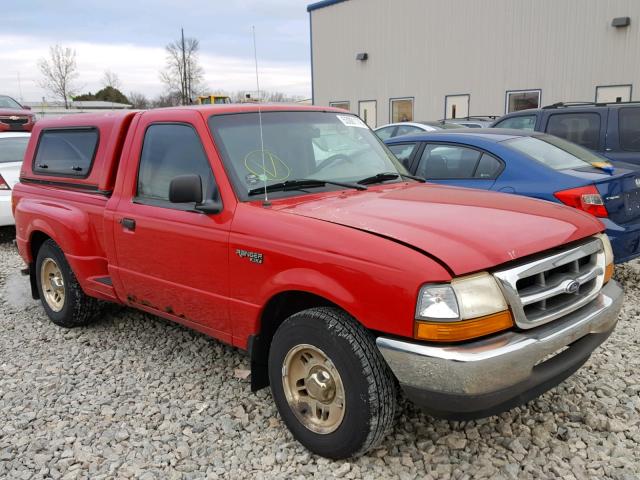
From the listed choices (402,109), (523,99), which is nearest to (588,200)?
(523,99)

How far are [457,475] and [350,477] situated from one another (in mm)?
543

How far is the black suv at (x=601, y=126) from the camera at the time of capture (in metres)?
7.29

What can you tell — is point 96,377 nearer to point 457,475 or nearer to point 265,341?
point 265,341

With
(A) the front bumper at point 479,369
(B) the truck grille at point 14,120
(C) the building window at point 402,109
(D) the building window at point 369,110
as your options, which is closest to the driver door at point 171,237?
(A) the front bumper at point 479,369

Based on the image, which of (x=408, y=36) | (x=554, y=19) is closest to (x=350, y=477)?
(x=554, y=19)

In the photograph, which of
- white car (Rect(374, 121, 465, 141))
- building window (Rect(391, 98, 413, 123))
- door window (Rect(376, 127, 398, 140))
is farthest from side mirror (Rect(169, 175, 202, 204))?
building window (Rect(391, 98, 413, 123))

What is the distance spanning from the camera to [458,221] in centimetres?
275

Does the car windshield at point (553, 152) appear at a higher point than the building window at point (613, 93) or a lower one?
lower

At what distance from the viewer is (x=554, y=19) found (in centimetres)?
1861

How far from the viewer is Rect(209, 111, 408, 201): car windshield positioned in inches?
132

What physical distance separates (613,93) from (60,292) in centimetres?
1790

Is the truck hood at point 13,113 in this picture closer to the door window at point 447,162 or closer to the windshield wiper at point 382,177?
the door window at point 447,162

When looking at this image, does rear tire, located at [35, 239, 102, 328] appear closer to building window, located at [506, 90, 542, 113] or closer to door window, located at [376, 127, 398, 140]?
door window, located at [376, 127, 398, 140]

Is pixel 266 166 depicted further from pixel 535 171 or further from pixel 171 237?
pixel 535 171
